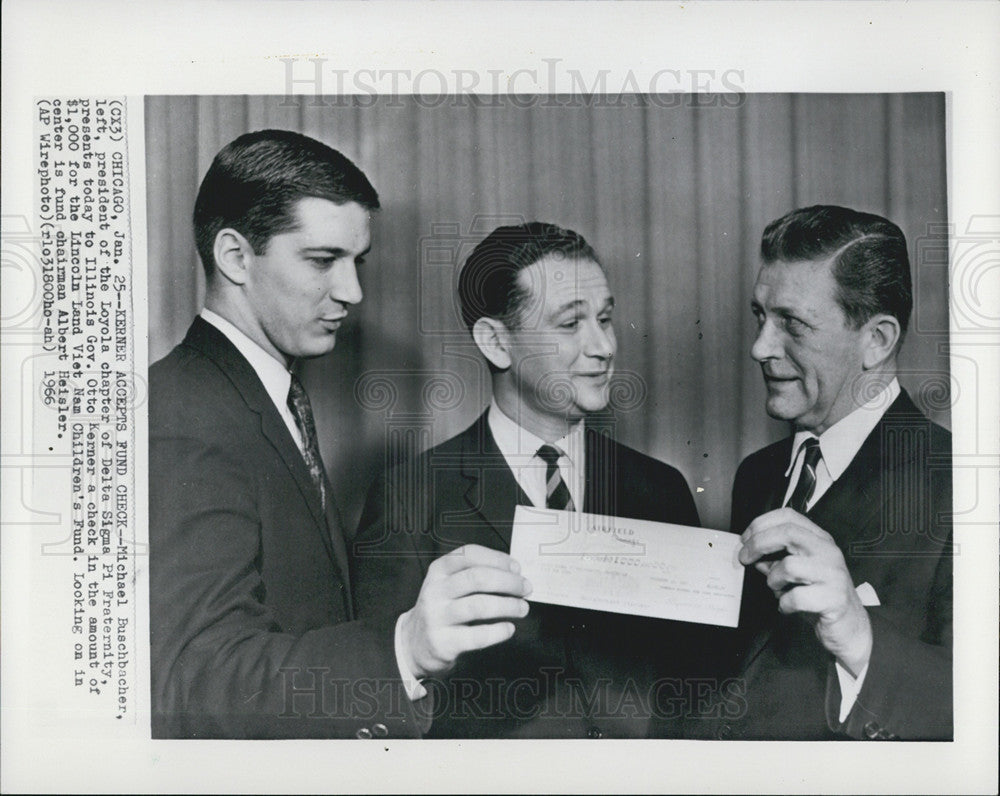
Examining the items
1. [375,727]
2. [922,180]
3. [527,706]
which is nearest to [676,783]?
[527,706]

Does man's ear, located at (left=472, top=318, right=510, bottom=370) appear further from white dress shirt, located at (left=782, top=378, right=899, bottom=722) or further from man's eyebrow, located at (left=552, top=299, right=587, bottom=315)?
white dress shirt, located at (left=782, top=378, right=899, bottom=722)

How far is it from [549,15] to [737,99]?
45cm

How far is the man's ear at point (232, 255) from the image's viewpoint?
196 cm

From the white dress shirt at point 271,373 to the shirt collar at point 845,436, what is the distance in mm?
929

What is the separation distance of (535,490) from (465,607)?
290 millimetres

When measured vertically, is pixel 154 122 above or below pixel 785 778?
above

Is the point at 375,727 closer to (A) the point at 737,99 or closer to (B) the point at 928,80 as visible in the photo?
(A) the point at 737,99

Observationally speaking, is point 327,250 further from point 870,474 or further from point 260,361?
point 870,474

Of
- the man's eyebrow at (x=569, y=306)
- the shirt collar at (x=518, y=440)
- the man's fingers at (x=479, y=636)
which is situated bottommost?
the man's fingers at (x=479, y=636)

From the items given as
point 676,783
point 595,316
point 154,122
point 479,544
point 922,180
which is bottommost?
point 676,783

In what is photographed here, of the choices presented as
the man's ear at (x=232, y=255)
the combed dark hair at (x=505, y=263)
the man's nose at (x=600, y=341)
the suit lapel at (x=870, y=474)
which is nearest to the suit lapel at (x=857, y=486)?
the suit lapel at (x=870, y=474)

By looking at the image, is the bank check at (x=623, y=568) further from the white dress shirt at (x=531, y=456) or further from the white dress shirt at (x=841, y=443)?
the white dress shirt at (x=841, y=443)

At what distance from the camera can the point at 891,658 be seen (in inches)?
77.4

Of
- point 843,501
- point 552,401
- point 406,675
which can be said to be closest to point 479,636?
point 406,675
